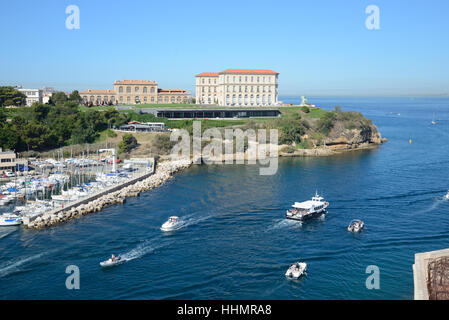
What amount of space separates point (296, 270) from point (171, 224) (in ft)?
41.0

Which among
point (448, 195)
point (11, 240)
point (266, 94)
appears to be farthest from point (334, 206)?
point (266, 94)

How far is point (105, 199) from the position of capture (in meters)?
43.5

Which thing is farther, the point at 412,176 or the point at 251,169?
the point at 251,169

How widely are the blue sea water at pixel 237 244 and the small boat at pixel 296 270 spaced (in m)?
0.46

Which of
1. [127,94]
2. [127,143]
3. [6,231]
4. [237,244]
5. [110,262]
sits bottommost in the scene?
[110,262]

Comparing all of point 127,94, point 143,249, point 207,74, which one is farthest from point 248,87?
point 143,249

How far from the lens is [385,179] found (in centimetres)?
5303

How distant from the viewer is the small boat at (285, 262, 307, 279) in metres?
26.4

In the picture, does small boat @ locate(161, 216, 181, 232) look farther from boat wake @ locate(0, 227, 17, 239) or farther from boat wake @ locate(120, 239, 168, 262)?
boat wake @ locate(0, 227, 17, 239)

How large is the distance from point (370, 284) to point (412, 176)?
3253cm

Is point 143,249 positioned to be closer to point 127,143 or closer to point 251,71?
point 127,143

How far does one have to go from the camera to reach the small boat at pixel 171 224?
3469 cm

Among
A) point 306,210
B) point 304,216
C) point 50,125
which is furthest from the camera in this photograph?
point 50,125
